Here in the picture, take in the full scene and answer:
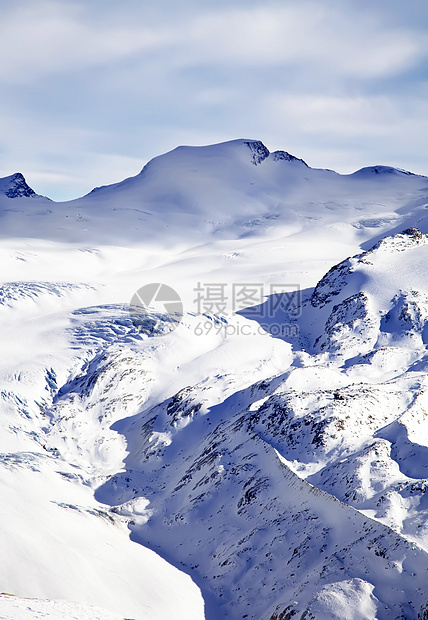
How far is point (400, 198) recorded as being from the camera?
591ft

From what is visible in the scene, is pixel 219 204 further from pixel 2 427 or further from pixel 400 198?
pixel 2 427

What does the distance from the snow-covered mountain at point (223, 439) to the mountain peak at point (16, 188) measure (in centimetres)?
8333

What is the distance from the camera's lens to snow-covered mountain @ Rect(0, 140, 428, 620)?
33.8 metres

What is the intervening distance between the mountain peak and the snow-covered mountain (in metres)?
83.3

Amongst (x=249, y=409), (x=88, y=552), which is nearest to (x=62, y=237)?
(x=249, y=409)

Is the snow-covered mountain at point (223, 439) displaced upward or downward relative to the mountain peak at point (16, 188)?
downward

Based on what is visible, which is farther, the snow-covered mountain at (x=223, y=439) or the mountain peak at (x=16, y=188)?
the mountain peak at (x=16, y=188)

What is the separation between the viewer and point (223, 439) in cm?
5000

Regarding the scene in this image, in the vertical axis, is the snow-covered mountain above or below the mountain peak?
below

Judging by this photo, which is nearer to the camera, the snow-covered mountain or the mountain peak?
the snow-covered mountain

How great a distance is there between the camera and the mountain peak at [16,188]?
193750mm

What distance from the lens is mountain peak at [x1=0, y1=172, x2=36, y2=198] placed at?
19375cm

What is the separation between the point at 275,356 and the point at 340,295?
17.9 metres

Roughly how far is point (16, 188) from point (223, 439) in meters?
170
